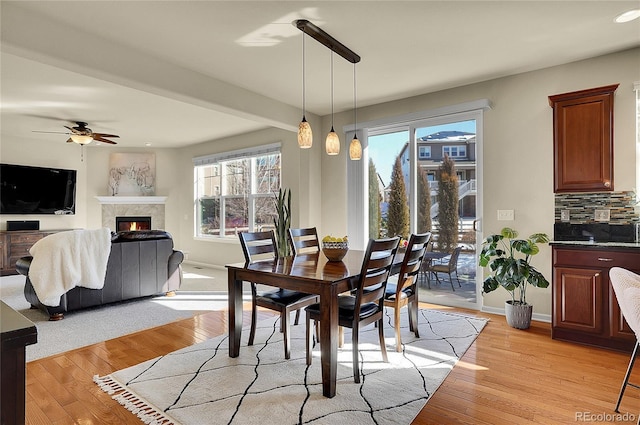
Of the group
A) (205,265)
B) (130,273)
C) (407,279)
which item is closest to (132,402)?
(407,279)

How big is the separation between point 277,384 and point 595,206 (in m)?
3.25

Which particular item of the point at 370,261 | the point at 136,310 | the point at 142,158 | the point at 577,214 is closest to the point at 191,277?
the point at 136,310

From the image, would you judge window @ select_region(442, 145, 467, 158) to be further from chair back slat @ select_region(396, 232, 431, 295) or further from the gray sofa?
the gray sofa

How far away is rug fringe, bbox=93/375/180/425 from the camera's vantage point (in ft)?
6.38

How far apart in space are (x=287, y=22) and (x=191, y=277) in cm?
458

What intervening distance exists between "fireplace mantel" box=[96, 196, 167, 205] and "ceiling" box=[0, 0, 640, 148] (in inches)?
119

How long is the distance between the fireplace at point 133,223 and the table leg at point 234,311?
588 centimetres

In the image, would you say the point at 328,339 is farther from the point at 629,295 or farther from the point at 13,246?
the point at 13,246

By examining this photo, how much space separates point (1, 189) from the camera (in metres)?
6.31

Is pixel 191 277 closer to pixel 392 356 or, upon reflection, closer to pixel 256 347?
pixel 256 347

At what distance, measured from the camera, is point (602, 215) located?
330 centimetres

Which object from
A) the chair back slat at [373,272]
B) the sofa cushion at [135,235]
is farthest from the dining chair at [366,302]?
the sofa cushion at [135,235]

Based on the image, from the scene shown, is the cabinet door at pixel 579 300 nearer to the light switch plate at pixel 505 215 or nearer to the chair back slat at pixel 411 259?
the light switch plate at pixel 505 215

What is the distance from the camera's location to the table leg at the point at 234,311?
2.70 meters
